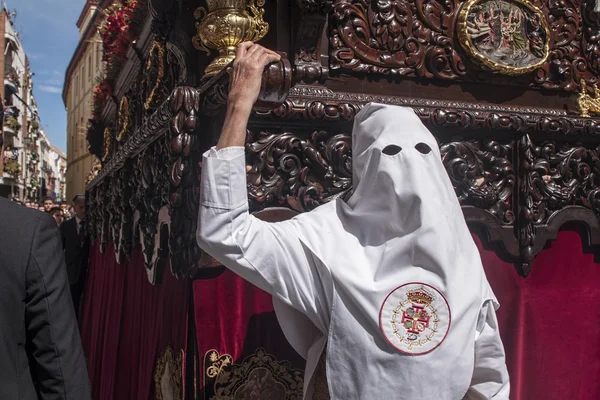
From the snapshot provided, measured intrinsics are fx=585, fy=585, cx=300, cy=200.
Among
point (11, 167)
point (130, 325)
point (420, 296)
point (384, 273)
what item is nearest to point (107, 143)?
point (130, 325)

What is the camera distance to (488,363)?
1.90 meters

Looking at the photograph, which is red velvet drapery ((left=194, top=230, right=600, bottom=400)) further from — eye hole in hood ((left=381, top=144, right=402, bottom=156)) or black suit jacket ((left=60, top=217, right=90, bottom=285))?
black suit jacket ((left=60, top=217, right=90, bottom=285))

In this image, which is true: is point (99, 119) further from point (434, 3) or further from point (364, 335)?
point (364, 335)

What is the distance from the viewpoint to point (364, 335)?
1.79m

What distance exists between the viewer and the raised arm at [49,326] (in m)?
1.58

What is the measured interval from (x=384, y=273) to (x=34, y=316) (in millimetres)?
1027

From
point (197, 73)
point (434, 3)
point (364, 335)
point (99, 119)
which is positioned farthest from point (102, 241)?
point (364, 335)

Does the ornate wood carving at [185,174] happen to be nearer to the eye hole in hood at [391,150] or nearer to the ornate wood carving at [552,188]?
the eye hole in hood at [391,150]

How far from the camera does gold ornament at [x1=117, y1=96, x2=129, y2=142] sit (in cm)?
457

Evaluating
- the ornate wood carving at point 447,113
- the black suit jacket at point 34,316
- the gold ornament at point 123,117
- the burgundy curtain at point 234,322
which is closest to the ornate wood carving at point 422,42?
the ornate wood carving at point 447,113

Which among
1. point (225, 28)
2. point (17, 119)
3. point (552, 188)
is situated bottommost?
point (552, 188)

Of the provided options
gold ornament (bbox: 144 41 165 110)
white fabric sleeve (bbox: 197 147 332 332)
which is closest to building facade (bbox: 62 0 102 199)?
gold ornament (bbox: 144 41 165 110)

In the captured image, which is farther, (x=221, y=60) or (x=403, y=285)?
(x=221, y=60)

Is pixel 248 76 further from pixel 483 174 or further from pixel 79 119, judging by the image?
pixel 79 119
